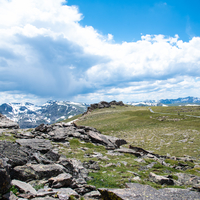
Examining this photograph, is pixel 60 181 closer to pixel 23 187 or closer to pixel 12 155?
pixel 23 187

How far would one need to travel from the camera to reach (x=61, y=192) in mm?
8945

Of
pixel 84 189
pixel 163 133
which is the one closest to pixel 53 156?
pixel 84 189

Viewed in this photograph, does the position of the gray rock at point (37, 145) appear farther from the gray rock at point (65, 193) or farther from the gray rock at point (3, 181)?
the gray rock at point (3, 181)

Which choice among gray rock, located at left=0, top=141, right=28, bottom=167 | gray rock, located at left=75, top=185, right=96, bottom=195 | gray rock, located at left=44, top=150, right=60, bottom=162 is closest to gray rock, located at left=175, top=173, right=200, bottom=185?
gray rock, located at left=75, top=185, right=96, bottom=195

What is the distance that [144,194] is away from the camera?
345 inches

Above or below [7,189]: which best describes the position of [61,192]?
below

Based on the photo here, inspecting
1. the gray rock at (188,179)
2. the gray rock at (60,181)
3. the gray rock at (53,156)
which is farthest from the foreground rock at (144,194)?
the gray rock at (53,156)

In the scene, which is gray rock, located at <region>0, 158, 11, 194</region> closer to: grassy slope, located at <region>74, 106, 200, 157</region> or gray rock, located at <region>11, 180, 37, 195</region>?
gray rock, located at <region>11, 180, 37, 195</region>

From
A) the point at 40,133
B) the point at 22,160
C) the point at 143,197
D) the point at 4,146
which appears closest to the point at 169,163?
the point at 143,197

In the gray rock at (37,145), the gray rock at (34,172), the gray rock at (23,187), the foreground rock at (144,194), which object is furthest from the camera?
the gray rock at (37,145)

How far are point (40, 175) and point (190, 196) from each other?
10425 mm

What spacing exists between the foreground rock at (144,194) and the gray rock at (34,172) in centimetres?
425

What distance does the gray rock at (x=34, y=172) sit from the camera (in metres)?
10.1

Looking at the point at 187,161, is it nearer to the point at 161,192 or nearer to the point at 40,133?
the point at 161,192
